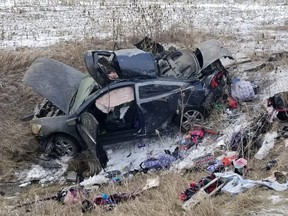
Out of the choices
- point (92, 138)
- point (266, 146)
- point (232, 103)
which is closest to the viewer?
point (266, 146)

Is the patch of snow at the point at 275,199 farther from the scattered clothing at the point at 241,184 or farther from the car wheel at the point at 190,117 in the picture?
the car wheel at the point at 190,117

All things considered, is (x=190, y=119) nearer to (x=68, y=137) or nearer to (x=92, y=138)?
(x=92, y=138)

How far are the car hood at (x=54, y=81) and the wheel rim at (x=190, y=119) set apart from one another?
238 cm

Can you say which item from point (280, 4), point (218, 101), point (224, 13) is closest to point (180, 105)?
point (218, 101)

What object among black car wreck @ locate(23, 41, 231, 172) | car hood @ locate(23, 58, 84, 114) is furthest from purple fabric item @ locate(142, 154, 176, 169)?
car hood @ locate(23, 58, 84, 114)

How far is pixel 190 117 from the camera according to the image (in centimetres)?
831

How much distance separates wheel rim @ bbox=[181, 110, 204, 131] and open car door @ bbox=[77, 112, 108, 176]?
1.80m

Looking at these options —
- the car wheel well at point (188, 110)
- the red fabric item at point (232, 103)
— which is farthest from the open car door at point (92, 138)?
the red fabric item at point (232, 103)

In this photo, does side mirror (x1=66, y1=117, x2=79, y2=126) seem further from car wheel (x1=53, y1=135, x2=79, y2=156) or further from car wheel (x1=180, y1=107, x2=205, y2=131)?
car wheel (x1=180, y1=107, x2=205, y2=131)

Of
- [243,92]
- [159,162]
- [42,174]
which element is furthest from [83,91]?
[243,92]

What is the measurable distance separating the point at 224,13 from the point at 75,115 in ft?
33.4

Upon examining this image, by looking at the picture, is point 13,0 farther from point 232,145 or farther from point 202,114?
point 232,145

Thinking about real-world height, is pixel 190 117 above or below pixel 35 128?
above

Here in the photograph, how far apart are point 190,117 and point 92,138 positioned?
2126 millimetres
